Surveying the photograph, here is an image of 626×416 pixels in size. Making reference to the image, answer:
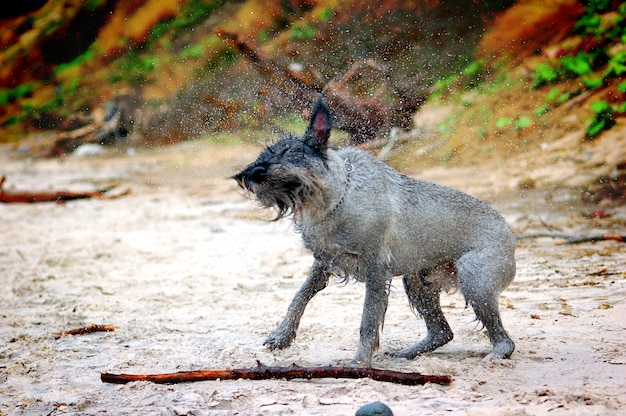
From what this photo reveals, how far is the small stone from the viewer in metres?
3.24

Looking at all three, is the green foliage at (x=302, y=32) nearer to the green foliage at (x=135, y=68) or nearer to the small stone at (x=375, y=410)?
the green foliage at (x=135, y=68)

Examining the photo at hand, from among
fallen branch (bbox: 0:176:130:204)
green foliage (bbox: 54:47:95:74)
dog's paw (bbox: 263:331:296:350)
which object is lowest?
fallen branch (bbox: 0:176:130:204)

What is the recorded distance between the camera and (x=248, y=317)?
5.67 meters

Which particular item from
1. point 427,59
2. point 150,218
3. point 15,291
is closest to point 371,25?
point 427,59

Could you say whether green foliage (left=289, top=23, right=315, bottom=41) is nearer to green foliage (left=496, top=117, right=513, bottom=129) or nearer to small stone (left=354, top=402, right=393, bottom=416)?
green foliage (left=496, top=117, right=513, bottom=129)

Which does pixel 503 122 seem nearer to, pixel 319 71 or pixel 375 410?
pixel 319 71

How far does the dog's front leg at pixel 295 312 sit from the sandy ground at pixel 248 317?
3.7 inches

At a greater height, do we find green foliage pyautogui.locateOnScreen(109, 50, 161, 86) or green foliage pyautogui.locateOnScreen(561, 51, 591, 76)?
green foliage pyautogui.locateOnScreen(561, 51, 591, 76)

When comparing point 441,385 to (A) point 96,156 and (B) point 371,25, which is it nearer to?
(B) point 371,25

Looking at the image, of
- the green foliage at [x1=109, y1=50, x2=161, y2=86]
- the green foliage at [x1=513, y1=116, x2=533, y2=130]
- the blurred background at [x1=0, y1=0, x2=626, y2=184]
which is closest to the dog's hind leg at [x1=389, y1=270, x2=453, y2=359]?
the blurred background at [x1=0, y1=0, x2=626, y2=184]

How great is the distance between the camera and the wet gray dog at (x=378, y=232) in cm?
416

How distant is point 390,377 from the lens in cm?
387

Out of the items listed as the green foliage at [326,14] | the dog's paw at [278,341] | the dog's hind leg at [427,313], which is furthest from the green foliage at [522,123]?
the dog's paw at [278,341]

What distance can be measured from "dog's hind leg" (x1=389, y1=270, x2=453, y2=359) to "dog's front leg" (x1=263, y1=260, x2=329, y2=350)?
0.57m
